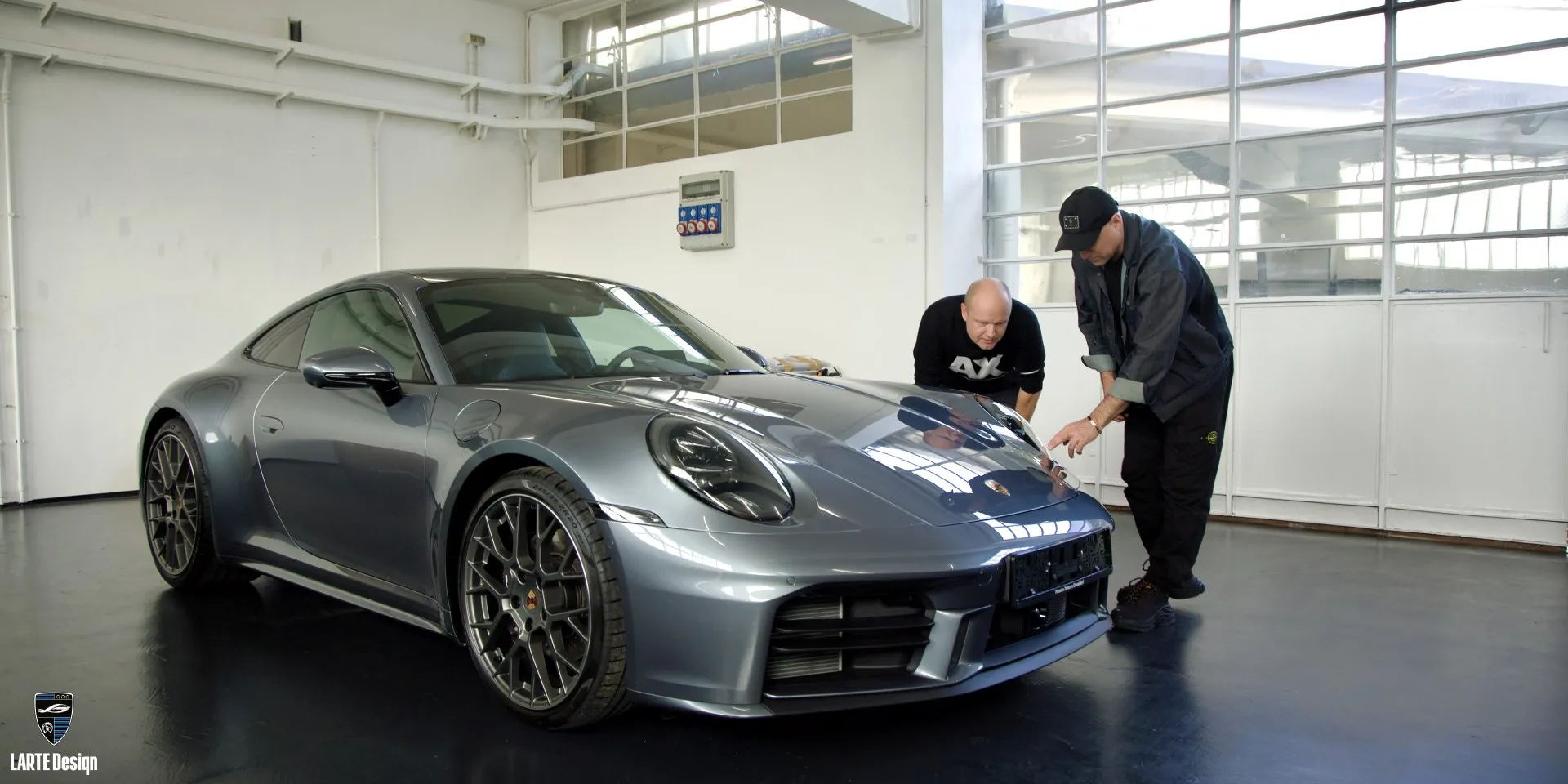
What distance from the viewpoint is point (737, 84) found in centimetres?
810

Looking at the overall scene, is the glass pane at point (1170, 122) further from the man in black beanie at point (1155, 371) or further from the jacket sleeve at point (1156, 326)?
the jacket sleeve at point (1156, 326)

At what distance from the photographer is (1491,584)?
4.04m

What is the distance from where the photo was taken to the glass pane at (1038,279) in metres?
6.55

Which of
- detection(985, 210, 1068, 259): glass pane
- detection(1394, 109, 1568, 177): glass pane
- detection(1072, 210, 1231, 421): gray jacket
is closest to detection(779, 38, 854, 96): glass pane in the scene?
detection(985, 210, 1068, 259): glass pane

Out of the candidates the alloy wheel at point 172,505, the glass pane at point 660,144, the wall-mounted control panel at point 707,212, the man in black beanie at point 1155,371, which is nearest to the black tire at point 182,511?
the alloy wheel at point 172,505

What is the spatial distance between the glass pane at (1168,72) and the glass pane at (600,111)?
14.2 feet

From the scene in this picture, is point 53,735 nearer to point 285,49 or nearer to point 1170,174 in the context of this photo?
point 1170,174

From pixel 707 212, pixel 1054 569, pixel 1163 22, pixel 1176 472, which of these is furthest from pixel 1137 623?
pixel 707 212

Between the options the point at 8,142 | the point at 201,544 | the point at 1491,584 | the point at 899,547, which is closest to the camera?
the point at 899,547

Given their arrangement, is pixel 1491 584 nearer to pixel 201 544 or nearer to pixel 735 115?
pixel 201 544

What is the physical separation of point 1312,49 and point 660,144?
16.2 feet

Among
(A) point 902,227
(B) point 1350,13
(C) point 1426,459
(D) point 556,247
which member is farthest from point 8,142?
(C) point 1426,459

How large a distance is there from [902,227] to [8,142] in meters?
5.51

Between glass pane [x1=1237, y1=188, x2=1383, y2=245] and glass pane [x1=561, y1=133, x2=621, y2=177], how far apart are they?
17.2 feet
